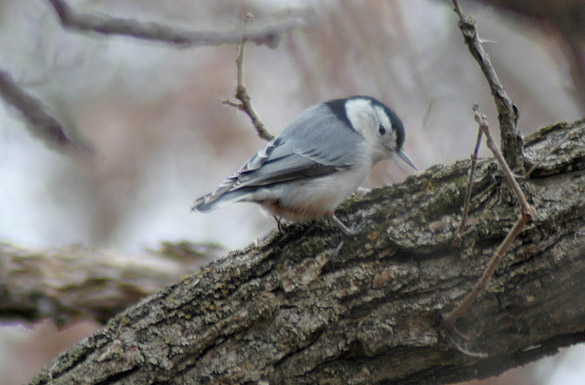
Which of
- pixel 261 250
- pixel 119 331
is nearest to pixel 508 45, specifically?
pixel 261 250

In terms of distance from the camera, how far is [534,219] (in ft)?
6.13

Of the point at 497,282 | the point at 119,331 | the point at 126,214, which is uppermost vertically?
the point at 126,214

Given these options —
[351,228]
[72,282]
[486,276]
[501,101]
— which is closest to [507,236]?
[486,276]

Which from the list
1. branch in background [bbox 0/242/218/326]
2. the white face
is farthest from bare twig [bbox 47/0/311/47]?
branch in background [bbox 0/242/218/326]

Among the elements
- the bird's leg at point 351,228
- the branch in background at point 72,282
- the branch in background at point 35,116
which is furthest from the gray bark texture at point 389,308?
the branch in background at point 72,282

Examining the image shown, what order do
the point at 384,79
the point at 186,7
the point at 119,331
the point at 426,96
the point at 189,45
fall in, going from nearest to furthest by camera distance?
the point at 119,331 < the point at 189,45 < the point at 426,96 < the point at 384,79 < the point at 186,7

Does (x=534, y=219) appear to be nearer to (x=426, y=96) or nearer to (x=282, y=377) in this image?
(x=282, y=377)

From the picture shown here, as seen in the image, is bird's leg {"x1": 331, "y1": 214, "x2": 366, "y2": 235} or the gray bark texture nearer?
the gray bark texture

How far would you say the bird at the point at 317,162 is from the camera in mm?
2373

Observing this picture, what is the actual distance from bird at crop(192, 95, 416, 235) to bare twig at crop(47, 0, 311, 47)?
426 millimetres

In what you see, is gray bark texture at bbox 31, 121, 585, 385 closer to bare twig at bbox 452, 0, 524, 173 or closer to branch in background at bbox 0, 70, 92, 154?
bare twig at bbox 452, 0, 524, 173

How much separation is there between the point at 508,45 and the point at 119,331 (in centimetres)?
388

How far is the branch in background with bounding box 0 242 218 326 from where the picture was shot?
10.8ft

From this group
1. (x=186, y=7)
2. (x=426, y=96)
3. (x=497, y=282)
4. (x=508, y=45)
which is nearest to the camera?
(x=497, y=282)
